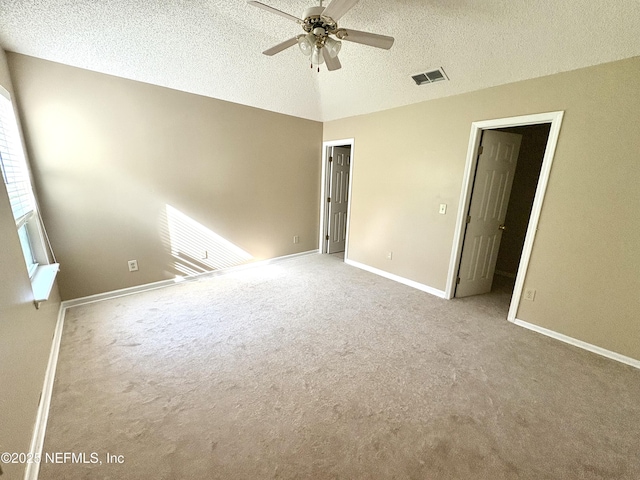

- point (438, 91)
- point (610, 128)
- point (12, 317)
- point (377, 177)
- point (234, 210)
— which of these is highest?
point (438, 91)

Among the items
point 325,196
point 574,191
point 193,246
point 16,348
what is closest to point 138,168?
point 193,246

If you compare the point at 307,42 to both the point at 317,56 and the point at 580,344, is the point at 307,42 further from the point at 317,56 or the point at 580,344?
the point at 580,344

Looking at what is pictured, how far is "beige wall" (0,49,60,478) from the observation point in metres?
1.13

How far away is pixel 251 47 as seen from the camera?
271 cm

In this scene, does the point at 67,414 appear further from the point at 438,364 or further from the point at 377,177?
the point at 377,177

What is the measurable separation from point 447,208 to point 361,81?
1883 mm

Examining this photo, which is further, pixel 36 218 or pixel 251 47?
pixel 251 47

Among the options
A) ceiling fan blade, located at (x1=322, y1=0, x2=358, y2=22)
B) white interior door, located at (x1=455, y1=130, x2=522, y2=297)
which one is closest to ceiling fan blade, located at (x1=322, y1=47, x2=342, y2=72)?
ceiling fan blade, located at (x1=322, y1=0, x2=358, y2=22)

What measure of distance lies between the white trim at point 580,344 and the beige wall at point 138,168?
3541mm

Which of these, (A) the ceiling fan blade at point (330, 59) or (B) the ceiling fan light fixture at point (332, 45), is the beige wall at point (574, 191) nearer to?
(A) the ceiling fan blade at point (330, 59)

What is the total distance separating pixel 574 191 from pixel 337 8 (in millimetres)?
2445

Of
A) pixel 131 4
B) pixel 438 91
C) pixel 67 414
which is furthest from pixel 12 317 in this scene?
pixel 438 91

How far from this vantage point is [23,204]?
2152mm

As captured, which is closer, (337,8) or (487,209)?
(337,8)
